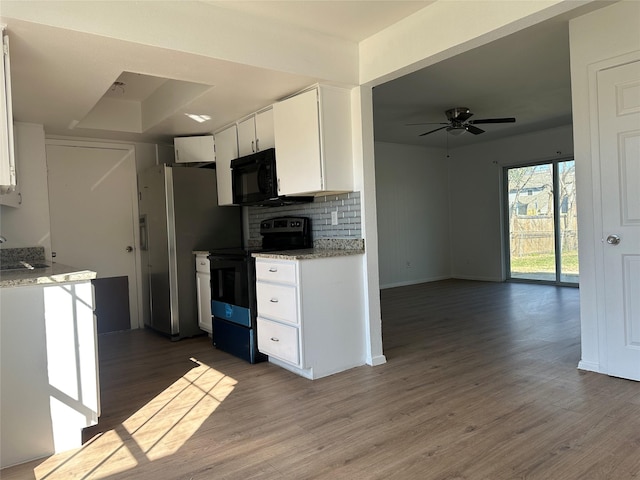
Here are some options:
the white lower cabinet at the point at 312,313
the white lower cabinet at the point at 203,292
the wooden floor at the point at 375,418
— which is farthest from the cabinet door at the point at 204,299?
the white lower cabinet at the point at 312,313

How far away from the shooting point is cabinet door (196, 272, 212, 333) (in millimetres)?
4207

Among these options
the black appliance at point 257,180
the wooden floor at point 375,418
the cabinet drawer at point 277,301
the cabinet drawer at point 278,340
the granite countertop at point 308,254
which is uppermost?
the black appliance at point 257,180

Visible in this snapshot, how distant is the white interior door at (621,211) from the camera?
2725mm

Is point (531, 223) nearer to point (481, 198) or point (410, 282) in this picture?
point (481, 198)

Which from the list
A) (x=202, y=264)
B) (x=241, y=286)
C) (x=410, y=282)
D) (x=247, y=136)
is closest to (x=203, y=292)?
(x=202, y=264)

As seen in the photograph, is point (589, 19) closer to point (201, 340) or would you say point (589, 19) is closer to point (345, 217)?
point (345, 217)

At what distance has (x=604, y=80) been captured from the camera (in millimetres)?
2820

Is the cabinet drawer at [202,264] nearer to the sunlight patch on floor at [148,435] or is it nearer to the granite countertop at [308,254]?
the granite countertop at [308,254]

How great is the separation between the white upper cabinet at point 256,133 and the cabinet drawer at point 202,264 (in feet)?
3.44

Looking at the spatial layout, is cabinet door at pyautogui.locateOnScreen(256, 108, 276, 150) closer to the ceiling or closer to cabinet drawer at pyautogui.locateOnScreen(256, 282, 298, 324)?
the ceiling

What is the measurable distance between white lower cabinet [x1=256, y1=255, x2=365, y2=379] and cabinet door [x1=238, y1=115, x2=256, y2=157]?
1.15 metres

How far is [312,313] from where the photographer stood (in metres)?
3.05

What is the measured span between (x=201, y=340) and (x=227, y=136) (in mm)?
2001

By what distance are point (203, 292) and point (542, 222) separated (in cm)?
555
